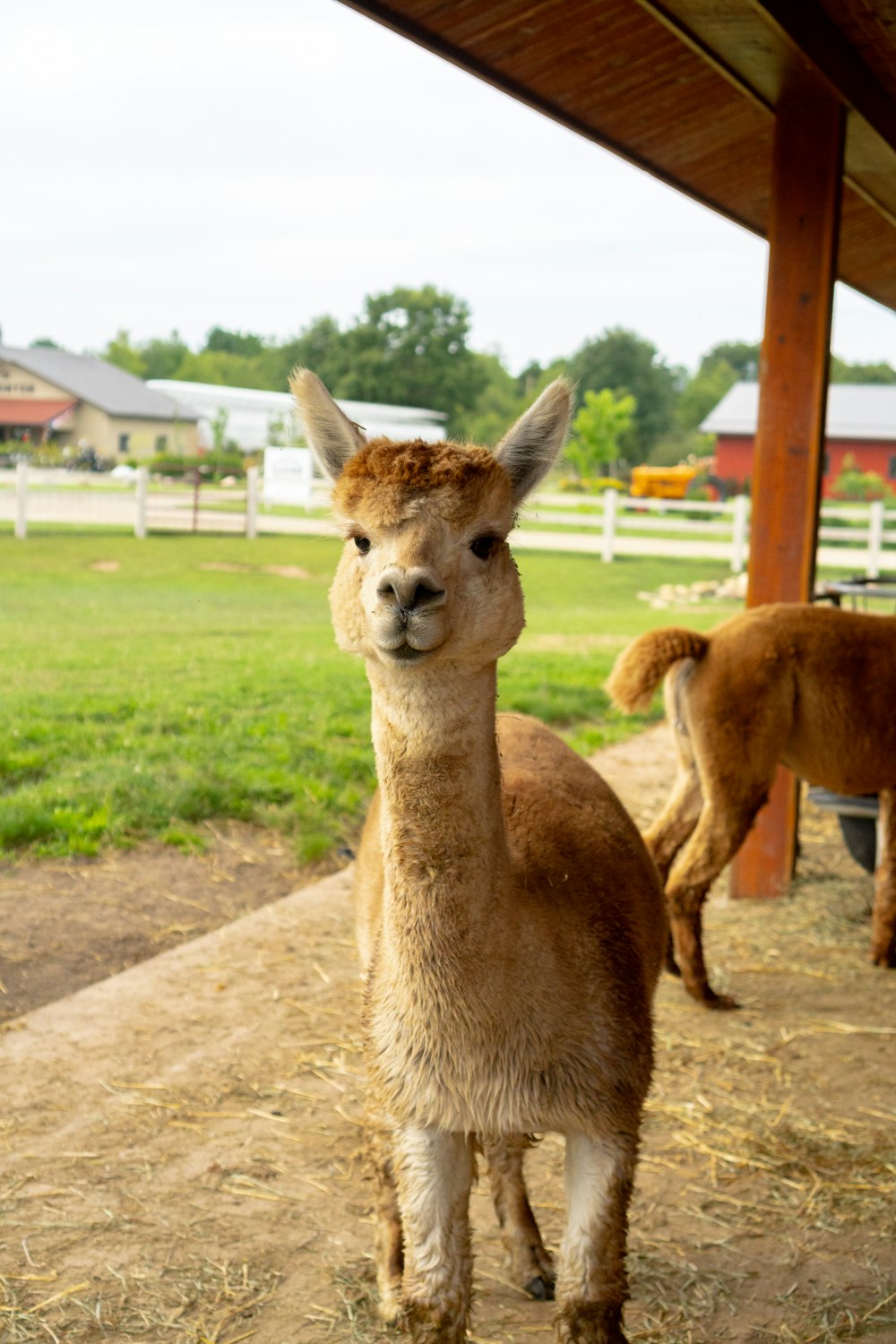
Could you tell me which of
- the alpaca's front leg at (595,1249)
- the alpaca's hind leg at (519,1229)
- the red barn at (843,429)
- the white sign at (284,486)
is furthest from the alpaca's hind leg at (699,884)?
the red barn at (843,429)

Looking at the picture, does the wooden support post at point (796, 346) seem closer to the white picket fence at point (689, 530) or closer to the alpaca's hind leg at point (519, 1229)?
the alpaca's hind leg at point (519, 1229)

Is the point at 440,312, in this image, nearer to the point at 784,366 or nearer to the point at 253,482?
the point at 253,482

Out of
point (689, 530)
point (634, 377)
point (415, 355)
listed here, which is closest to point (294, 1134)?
point (415, 355)

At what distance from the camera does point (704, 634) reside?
464cm

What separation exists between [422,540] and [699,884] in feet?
9.09

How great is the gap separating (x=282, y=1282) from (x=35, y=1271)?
516 mm

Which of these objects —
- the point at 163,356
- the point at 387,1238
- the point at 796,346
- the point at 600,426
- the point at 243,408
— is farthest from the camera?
the point at 600,426

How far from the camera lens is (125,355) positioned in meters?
7.01

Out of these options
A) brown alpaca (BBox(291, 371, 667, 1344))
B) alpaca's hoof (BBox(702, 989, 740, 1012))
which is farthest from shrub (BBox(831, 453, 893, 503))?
brown alpaca (BBox(291, 371, 667, 1344))

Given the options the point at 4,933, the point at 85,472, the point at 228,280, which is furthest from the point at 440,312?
the point at 4,933

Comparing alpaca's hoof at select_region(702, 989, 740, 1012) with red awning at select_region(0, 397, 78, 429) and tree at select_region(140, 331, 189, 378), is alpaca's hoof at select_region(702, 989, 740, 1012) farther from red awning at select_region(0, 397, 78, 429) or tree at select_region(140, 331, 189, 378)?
tree at select_region(140, 331, 189, 378)

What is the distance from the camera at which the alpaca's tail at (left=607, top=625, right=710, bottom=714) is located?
4.23 metres

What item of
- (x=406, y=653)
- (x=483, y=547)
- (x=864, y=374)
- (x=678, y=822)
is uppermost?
(x=864, y=374)

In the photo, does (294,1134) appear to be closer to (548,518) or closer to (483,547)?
(483,547)
